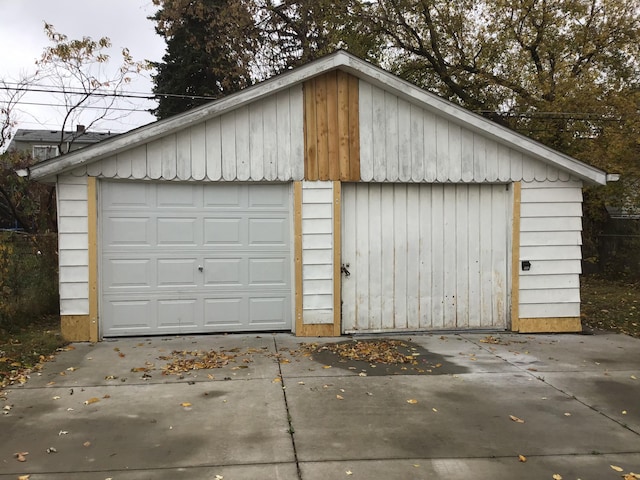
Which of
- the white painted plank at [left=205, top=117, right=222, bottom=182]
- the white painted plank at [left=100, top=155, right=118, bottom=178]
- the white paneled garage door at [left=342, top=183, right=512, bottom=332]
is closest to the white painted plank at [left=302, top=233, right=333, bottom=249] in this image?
the white paneled garage door at [left=342, top=183, right=512, bottom=332]

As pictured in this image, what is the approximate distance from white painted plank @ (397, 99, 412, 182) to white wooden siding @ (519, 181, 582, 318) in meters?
1.87

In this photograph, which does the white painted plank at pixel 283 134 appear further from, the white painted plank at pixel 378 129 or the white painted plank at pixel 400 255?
the white painted plank at pixel 400 255

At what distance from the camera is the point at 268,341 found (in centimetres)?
772

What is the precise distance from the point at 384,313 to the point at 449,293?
1.08 meters

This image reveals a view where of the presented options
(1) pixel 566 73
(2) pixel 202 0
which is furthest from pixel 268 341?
(2) pixel 202 0

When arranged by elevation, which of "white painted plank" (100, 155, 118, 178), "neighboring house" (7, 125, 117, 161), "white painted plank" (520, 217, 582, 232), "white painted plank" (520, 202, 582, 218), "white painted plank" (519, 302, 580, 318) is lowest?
"white painted plank" (519, 302, 580, 318)

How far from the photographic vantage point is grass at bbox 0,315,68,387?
602 centimetres

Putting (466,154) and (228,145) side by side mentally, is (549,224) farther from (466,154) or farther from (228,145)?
(228,145)

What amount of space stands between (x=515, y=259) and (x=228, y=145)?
185 inches

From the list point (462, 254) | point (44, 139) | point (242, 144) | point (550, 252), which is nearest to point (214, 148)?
point (242, 144)

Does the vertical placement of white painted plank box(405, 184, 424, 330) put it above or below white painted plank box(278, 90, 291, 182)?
below

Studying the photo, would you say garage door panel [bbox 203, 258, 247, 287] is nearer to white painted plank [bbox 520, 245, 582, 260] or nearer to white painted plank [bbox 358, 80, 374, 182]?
white painted plank [bbox 358, 80, 374, 182]

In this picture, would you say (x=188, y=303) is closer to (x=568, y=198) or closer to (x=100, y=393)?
(x=100, y=393)

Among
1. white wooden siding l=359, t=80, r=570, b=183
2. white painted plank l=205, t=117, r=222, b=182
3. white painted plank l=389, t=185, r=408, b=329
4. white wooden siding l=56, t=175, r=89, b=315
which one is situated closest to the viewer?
white wooden siding l=56, t=175, r=89, b=315
